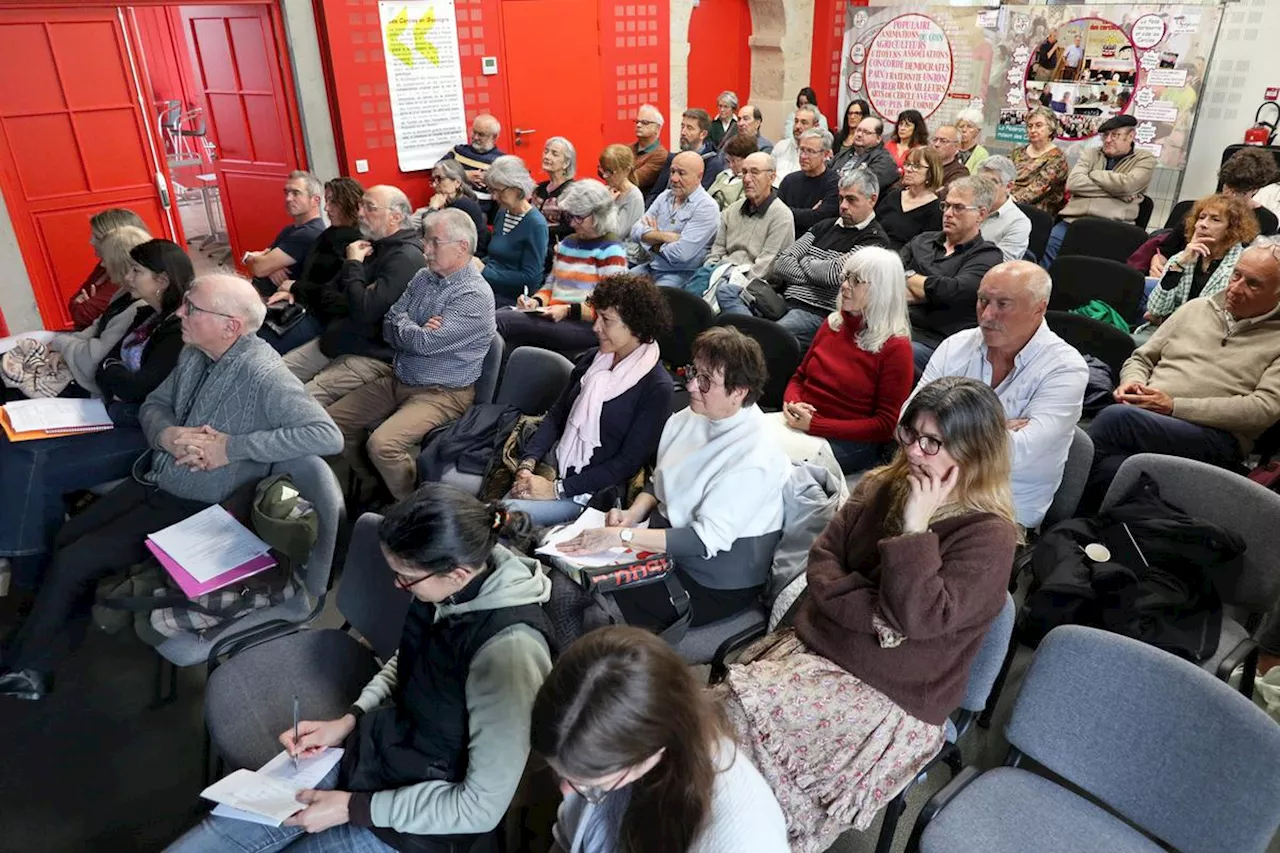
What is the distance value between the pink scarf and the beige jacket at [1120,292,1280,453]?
206 cm

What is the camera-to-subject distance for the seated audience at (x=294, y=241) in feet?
15.3

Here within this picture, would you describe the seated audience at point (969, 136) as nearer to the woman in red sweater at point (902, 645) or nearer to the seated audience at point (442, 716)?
the woman in red sweater at point (902, 645)

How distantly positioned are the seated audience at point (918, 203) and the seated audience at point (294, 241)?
3464 millimetres

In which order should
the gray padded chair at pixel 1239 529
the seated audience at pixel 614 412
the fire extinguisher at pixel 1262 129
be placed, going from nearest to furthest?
the gray padded chair at pixel 1239 529 → the seated audience at pixel 614 412 → the fire extinguisher at pixel 1262 129

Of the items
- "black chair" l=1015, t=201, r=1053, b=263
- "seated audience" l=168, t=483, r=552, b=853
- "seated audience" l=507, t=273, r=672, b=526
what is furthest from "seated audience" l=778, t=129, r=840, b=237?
"seated audience" l=168, t=483, r=552, b=853

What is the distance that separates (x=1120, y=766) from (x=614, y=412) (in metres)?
1.88

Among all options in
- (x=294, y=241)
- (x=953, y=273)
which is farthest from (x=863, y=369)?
(x=294, y=241)

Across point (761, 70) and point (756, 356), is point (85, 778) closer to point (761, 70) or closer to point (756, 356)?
point (756, 356)

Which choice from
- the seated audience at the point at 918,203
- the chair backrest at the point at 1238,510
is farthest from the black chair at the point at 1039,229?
the chair backrest at the point at 1238,510

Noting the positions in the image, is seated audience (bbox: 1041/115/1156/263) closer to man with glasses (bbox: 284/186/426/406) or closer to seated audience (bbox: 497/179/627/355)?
seated audience (bbox: 497/179/627/355)

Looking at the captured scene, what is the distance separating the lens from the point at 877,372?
328cm

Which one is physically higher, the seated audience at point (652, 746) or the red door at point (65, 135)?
the red door at point (65, 135)

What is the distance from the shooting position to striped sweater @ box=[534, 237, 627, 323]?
4473 millimetres

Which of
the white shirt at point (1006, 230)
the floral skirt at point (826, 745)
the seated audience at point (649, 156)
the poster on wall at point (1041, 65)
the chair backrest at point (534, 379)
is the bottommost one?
the floral skirt at point (826, 745)
